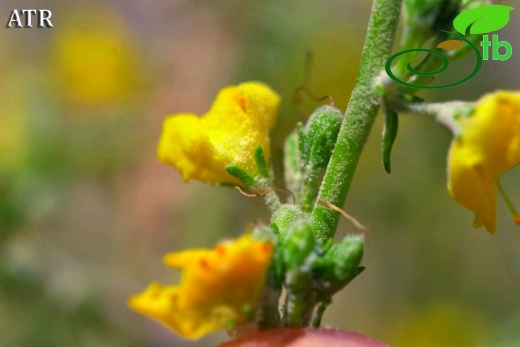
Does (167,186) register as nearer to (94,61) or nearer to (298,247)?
(94,61)

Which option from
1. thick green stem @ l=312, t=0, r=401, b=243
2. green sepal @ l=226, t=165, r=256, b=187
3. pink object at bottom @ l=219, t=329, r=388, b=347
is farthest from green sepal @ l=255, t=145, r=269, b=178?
pink object at bottom @ l=219, t=329, r=388, b=347

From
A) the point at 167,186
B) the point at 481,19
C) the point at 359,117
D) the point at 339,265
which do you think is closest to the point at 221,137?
the point at 359,117

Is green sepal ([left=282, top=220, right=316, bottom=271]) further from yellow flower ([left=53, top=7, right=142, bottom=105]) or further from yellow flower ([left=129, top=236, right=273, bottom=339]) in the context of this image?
yellow flower ([left=53, top=7, right=142, bottom=105])

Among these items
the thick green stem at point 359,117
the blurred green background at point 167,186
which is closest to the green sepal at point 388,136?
the thick green stem at point 359,117

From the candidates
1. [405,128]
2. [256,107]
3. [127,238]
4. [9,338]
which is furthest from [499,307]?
[256,107]

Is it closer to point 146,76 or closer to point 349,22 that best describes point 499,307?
point 349,22

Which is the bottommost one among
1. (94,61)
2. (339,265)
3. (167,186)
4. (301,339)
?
(301,339)
